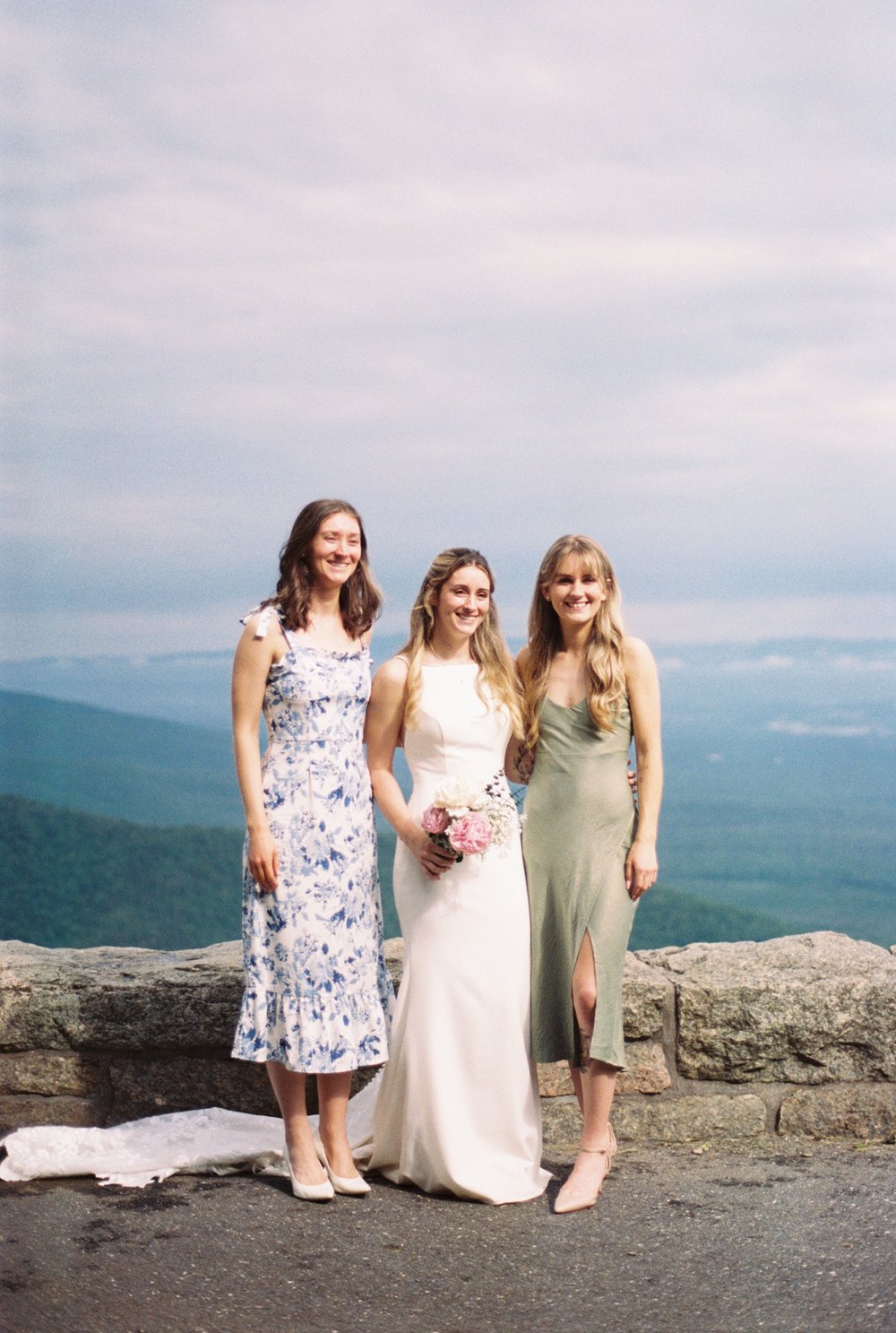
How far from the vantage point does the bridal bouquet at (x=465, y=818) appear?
4.05 metres

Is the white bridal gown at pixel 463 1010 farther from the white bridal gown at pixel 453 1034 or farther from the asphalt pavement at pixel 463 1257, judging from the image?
the asphalt pavement at pixel 463 1257

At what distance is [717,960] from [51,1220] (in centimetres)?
245

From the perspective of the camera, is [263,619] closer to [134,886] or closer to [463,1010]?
[463,1010]

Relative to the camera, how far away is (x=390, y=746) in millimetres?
4398

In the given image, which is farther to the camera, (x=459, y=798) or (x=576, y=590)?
(x=576, y=590)

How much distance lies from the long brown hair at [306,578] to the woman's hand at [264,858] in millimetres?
679

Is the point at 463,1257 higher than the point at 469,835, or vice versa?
the point at 469,835

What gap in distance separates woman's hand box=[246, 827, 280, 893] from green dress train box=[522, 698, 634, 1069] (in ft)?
2.71

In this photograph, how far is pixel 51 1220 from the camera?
156 inches

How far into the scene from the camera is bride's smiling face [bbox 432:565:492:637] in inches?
169

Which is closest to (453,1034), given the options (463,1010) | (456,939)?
(463,1010)

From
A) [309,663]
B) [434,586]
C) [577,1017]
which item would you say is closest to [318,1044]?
[577,1017]

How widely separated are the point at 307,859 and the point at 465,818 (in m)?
0.55

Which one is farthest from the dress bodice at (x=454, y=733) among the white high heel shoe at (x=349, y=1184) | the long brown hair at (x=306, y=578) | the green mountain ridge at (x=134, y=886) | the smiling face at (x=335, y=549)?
the green mountain ridge at (x=134, y=886)
